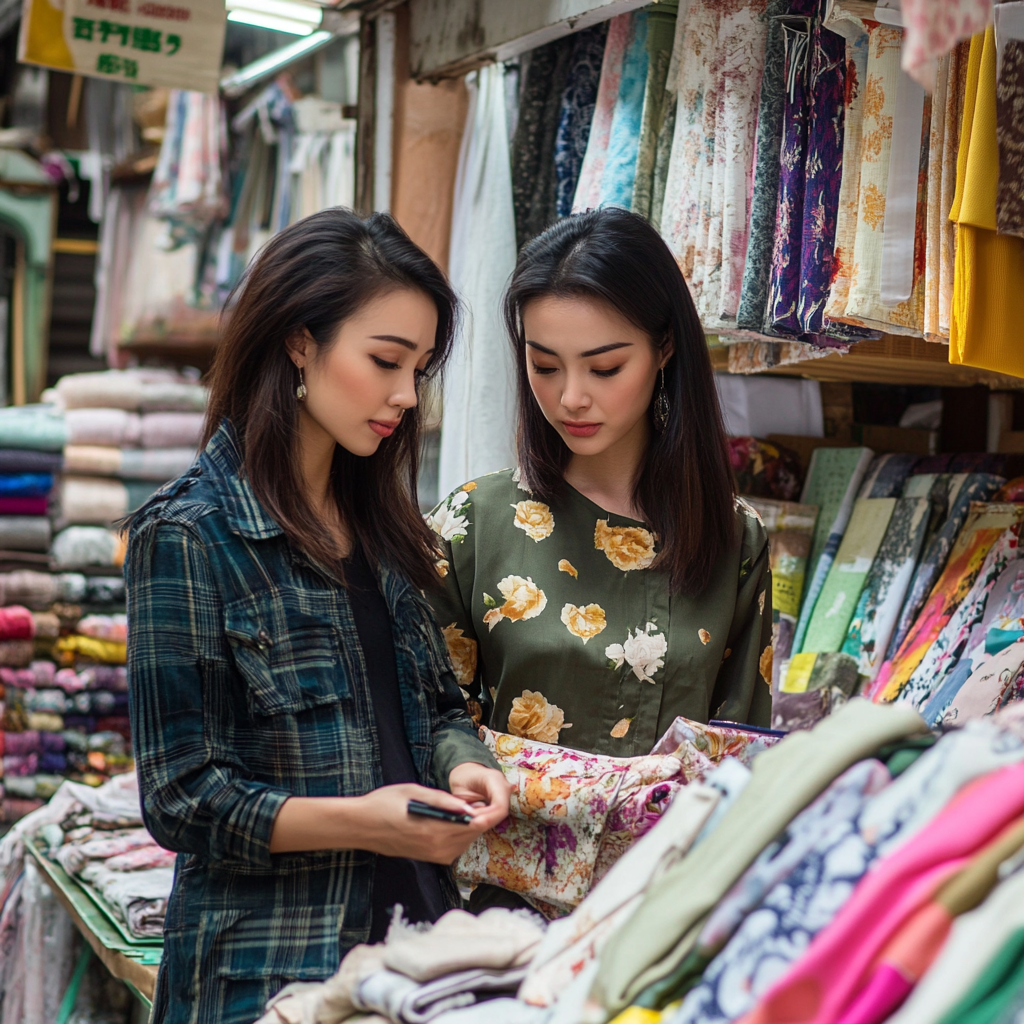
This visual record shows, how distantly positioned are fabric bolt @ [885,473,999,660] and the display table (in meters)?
1.73

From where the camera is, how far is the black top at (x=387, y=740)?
164 cm

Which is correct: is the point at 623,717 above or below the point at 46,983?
above

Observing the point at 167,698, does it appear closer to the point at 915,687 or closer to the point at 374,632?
the point at 374,632

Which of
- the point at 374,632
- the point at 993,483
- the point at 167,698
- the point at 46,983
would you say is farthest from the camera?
the point at 46,983

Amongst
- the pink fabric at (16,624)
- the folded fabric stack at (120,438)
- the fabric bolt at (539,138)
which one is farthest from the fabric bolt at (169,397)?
the fabric bolt at (539,138)

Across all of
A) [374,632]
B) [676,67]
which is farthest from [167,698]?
[676,67]

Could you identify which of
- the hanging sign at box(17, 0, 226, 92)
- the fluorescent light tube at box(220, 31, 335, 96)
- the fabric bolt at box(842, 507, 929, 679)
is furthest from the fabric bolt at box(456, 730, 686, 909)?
the hanging sign at box(17, 0, 226, 92)

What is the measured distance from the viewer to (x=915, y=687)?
2.50 m


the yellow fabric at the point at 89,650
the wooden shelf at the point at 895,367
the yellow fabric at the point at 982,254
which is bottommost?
the yellow fabric at the point at 89,650

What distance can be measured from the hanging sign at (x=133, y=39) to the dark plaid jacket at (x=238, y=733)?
2.81 meters

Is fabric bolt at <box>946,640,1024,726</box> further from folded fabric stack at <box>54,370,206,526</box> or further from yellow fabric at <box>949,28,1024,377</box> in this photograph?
folded fabric stack at <box>54,370,206,526</box>

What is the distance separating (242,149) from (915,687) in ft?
15.2

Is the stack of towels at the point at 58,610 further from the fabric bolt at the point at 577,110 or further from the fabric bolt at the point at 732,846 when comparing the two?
the fabric bolt at the point at 732,846

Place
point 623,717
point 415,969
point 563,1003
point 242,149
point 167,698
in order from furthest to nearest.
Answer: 1. point 242,149
2. point 623,717
3. point 167,698
4. point 415,969
5. point 563,1003
